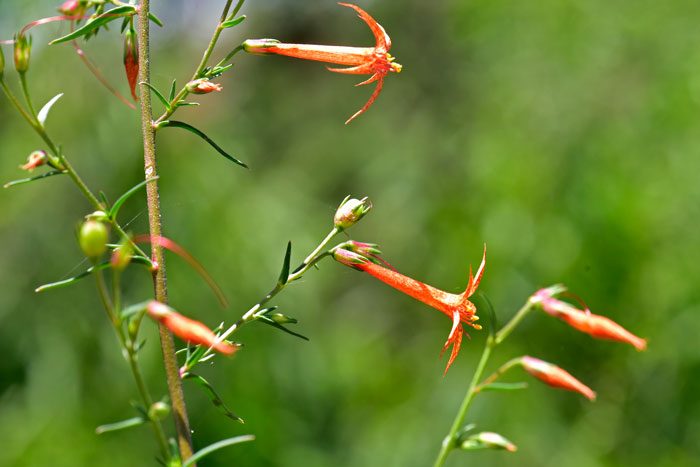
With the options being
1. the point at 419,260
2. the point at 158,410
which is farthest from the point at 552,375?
the point at 419,260

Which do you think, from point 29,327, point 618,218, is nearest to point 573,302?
point 618,218

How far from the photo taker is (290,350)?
555 cm

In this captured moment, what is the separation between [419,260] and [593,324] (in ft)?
19.3

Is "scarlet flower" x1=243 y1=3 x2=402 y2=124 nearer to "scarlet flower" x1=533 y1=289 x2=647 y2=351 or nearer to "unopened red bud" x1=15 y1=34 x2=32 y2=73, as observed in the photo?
"unopened red bud" x1=15 y1=34 x2=32 y2=73

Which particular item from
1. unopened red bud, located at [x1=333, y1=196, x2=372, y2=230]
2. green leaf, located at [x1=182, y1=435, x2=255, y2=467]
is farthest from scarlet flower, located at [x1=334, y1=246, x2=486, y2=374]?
green leaf, located at [x1=182, y1=435, x2=255, y2=467]

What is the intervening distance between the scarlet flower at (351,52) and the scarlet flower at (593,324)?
787mm

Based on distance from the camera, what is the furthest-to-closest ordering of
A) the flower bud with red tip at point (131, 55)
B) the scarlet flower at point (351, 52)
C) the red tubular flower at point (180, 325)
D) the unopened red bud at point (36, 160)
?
the scarlet flower at point (351, 52)
the flower bud with red tip at point (131, 55)
the unopened red bud at point (36, 160)
the red tubular flower at point (180, 325)

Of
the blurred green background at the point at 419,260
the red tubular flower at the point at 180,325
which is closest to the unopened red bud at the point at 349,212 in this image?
the red tubular flower at the point at 180,325

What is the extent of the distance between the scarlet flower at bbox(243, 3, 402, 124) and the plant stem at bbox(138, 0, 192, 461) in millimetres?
339

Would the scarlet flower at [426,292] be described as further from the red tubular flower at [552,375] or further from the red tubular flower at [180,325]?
the red tubular flower at [180,325]

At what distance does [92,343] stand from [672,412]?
475 centimetres

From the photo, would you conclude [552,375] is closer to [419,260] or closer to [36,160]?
[36,160]

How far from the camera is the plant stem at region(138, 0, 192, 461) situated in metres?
1.55

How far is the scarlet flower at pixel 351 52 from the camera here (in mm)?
1935
